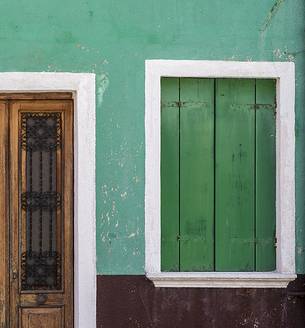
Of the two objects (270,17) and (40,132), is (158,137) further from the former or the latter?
(270,17)

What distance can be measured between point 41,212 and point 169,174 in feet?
3.66

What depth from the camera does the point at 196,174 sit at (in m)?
6.92

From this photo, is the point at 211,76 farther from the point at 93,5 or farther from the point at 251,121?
the point at 93,5

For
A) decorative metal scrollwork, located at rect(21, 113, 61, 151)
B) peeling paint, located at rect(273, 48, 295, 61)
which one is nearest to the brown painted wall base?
decorative metal scrollwork, located at rect(21, 113, 61, 151)

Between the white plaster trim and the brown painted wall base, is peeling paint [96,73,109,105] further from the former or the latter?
the brown painted wall base

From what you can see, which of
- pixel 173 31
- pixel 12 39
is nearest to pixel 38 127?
pixel 12 39

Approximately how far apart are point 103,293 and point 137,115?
1.47 meters

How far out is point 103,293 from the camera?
6742mm

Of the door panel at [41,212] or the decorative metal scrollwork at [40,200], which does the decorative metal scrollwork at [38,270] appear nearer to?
the door panel at [41,212]

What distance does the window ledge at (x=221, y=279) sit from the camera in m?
6.72

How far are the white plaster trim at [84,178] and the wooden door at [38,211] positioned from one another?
248mm

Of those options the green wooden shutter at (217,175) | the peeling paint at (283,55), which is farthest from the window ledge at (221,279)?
the peeling paint at (283,55)

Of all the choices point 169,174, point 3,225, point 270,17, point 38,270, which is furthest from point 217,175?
point 3,225

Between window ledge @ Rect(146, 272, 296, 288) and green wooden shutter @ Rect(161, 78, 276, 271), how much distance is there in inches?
5.3
